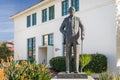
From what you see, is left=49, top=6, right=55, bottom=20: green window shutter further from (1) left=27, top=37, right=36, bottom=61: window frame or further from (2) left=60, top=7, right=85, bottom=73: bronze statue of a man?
(2) left=60, top=7, right=85, bottom=73: bronze statue of a man

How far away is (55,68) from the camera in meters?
27.0

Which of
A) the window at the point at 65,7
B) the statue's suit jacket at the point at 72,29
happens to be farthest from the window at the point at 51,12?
the statue's suit jacket at the point at 72,29

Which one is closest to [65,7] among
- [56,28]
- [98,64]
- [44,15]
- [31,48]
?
[56,28]

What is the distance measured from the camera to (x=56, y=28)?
3036 cm

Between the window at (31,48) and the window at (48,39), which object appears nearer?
the window at (48,39)

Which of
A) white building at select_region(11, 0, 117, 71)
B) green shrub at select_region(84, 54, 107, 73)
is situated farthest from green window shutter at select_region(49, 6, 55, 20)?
green shrub at select_region(84, 54, 107, 73)

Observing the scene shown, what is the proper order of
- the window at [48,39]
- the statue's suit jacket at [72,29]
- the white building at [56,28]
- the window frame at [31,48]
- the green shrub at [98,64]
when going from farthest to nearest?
1. the window frame at [31,48]
2. the window at [48,39]
3. the white building at [56,28]
4. the green shrub at [98,64]
5. the statue's suit jacket at [72,29]

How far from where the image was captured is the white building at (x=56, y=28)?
2317 cm

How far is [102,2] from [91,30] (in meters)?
2.29

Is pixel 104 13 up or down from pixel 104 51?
up

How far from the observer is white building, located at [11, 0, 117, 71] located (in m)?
23.2

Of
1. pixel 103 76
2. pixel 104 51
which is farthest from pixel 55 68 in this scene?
pixel 103 76

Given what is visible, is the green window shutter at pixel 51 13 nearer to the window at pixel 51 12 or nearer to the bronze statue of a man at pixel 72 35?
the window at pixel 51 12

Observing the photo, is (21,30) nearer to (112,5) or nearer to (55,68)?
(55,68)
